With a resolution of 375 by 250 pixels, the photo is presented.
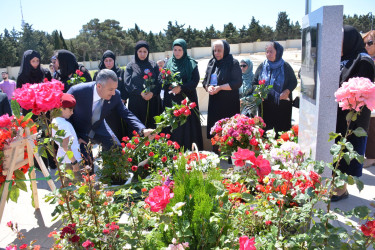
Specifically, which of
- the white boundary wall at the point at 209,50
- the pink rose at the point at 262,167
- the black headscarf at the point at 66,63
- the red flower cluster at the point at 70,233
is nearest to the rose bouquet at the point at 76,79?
the black headscarf at the point at 66,63

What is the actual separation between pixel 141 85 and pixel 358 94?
13.1ft

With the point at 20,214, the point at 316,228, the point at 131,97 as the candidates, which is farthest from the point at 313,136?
the point at 131,97

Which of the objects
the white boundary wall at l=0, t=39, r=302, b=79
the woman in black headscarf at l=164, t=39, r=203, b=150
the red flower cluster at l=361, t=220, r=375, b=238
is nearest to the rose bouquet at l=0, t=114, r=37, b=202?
the red flower cluster at l=361, t=220, r=375, b=238

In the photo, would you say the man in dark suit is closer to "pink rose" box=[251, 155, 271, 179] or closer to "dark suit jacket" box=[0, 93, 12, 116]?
"dark suit jacket" box=[0, 93, 12, 116]

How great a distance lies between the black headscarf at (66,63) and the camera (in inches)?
201

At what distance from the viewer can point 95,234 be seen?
1.64m

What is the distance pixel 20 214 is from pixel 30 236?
59 centimetres

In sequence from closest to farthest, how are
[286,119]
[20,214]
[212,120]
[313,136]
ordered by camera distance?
[313,136] → [20,214] → [286,119] → [212,120]

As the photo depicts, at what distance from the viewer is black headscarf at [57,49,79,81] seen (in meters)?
5.10

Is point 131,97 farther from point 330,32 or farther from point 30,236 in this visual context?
point 330,32

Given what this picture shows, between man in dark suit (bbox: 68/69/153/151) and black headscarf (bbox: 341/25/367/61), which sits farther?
man in dark suit (bbox: 68/69/153/151)

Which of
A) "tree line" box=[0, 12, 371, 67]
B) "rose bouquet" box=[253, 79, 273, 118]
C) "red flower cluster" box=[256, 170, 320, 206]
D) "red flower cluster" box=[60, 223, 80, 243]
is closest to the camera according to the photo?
"red flower cluster" box=[60, 223, 80, 243]

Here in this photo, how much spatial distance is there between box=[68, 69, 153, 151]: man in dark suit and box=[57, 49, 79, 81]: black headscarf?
73.5 inches

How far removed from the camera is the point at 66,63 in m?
5.12
